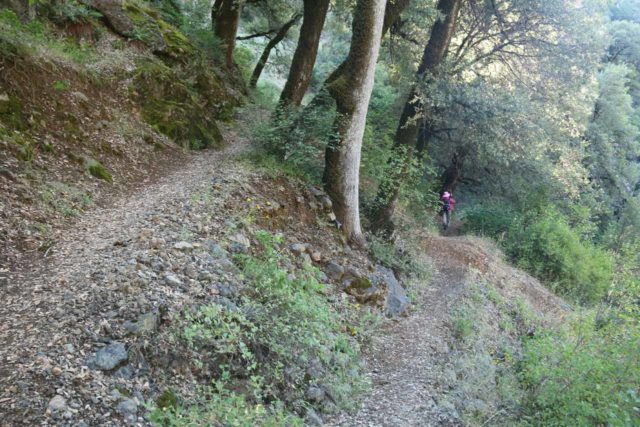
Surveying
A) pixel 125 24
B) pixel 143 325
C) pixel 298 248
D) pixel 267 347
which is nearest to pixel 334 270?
pixel 298 248

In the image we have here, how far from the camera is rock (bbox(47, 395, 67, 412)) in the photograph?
3175mm

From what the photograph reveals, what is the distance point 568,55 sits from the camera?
13156mm

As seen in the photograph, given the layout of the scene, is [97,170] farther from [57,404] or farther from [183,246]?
[57,404]

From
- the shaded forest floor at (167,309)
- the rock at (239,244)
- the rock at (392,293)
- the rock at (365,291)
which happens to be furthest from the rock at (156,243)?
the rock at (392,293)

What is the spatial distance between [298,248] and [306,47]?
5912mm

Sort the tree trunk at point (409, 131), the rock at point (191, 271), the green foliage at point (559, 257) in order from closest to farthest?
1. the rock at point (191, 271)
2. the tree trunk at point (409, 131)
3. the green foliage at point (559, 257)

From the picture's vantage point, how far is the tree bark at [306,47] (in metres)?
11.1

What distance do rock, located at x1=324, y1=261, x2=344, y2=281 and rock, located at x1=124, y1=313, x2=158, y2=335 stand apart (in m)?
3.97

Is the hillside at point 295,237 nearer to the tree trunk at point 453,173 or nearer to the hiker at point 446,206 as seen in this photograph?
the tree trunk at point 453,173

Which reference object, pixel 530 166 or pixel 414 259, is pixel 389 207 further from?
pixel 530 166

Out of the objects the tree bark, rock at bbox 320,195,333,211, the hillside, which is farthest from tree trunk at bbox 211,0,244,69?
rock at bbox 320,195,333,211

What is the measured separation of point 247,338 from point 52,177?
3.68m

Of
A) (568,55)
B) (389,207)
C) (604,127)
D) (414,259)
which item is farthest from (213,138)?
(604,127)

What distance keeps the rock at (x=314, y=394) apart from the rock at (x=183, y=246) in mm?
2220
